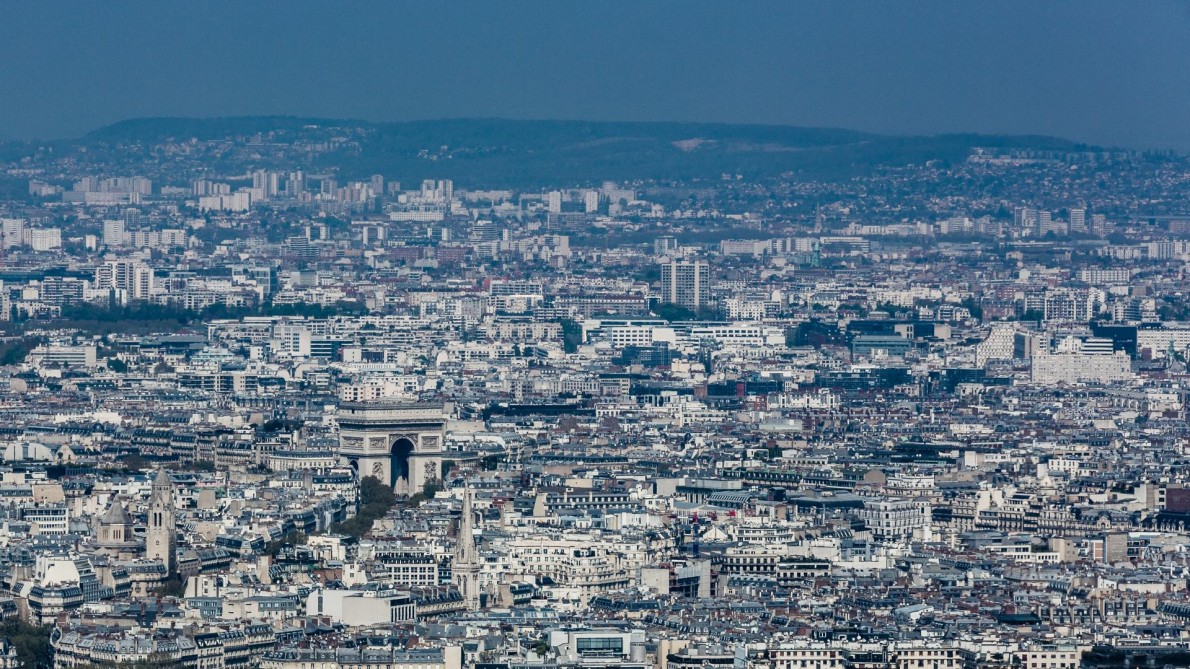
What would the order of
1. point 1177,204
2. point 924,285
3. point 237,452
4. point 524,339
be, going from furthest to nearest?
point 1177,204 < point 924,285 < point 524,339 < point 237,452

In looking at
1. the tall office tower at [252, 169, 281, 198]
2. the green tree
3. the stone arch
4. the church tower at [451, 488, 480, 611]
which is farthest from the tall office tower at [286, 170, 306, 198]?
the green tree

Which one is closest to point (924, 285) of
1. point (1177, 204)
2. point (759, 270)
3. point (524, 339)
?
point (759, 270)

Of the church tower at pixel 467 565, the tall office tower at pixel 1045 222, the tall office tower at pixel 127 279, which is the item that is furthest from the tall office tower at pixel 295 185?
the church tower at pixel 467 565

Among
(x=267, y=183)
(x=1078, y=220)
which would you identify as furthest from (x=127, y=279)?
(x=267, y=183)

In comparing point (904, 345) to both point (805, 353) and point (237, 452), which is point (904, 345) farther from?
point (237, 452)

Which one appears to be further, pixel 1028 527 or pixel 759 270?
pixel 759 270

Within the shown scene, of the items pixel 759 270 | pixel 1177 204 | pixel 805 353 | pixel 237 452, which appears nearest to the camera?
pixel 237 452

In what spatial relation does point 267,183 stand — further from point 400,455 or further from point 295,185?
point 400,455

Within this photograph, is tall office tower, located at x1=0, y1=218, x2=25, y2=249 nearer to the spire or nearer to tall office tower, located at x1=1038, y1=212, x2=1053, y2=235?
tall office tower, located at x1=1038, y1=212, x2=1053, y2=235
